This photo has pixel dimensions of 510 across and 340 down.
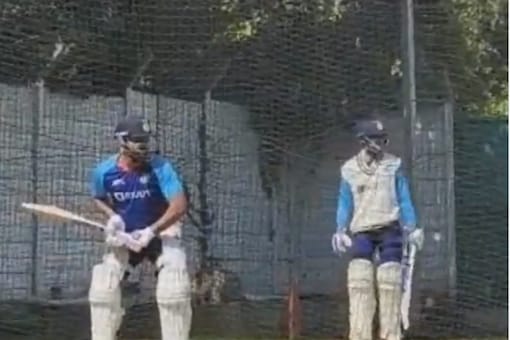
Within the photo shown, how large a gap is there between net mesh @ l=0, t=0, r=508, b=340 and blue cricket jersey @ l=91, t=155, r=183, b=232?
8.72ft

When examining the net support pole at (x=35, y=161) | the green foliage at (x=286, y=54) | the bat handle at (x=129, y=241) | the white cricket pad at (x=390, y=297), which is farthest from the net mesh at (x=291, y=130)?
the bat handle at (x=129, y=241)

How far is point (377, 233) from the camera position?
9773 mm

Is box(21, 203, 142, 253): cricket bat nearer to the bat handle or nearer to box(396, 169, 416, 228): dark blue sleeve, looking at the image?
the bat handle

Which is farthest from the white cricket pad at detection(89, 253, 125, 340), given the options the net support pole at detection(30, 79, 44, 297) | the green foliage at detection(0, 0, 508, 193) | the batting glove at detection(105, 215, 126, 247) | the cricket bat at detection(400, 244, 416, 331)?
the green foliage at detection(0, 0, 508, 193)

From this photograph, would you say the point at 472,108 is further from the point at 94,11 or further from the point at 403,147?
the point at 94,11

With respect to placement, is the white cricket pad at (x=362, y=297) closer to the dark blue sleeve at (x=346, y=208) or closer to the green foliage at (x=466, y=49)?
the dark blue sleeve at (x=346, y=208)

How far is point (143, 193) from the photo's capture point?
8648mm

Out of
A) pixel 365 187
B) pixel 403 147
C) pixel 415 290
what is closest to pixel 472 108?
pixel 403 147

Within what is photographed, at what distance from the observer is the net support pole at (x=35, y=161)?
437 inches

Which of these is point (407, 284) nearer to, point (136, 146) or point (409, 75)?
point (409, 75)

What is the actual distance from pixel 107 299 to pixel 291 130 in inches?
143

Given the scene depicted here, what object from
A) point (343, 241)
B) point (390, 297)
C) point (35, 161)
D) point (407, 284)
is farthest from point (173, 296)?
point (35, 161)

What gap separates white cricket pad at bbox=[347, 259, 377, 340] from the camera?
965 centimetres

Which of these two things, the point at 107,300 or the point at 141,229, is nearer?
the point at 107,300
